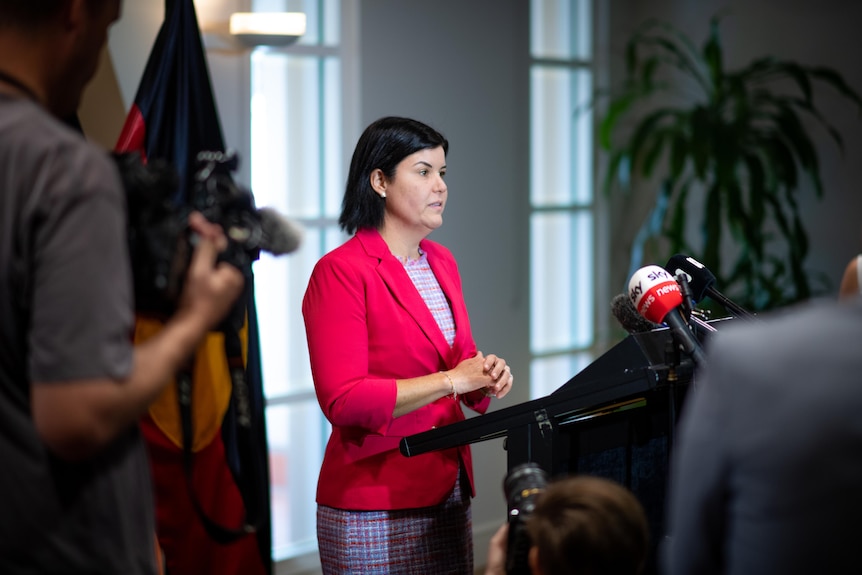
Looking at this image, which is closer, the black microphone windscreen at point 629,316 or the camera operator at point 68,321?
the camera operator at point 68,321

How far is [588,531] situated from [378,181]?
1.16 metres

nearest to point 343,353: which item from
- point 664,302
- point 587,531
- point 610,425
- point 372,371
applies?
point 372,371

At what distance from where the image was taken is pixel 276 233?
120 centimetres

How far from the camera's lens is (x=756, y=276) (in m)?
4.32

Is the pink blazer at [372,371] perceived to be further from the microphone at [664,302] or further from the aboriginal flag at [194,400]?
the microphone at [664,302]

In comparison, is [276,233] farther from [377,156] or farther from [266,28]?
[266,28]

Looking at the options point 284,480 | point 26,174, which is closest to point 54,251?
point 26,174

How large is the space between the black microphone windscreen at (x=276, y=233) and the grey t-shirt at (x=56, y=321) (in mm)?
191

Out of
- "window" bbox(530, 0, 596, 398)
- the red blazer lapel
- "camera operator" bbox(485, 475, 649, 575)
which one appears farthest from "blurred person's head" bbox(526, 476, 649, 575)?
"window" bbox(530, 0, 596, 398)

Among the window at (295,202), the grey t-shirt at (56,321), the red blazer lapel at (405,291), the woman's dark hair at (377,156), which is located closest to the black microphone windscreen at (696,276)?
the red blazer lapel at (405,291)

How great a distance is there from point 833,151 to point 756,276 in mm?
793

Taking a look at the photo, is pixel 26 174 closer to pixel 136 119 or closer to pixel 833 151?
pixel 136 119

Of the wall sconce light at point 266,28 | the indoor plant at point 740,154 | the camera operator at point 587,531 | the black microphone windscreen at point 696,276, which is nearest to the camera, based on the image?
the camera operator at point 587,531

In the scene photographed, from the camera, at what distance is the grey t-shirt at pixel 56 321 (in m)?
0.99
